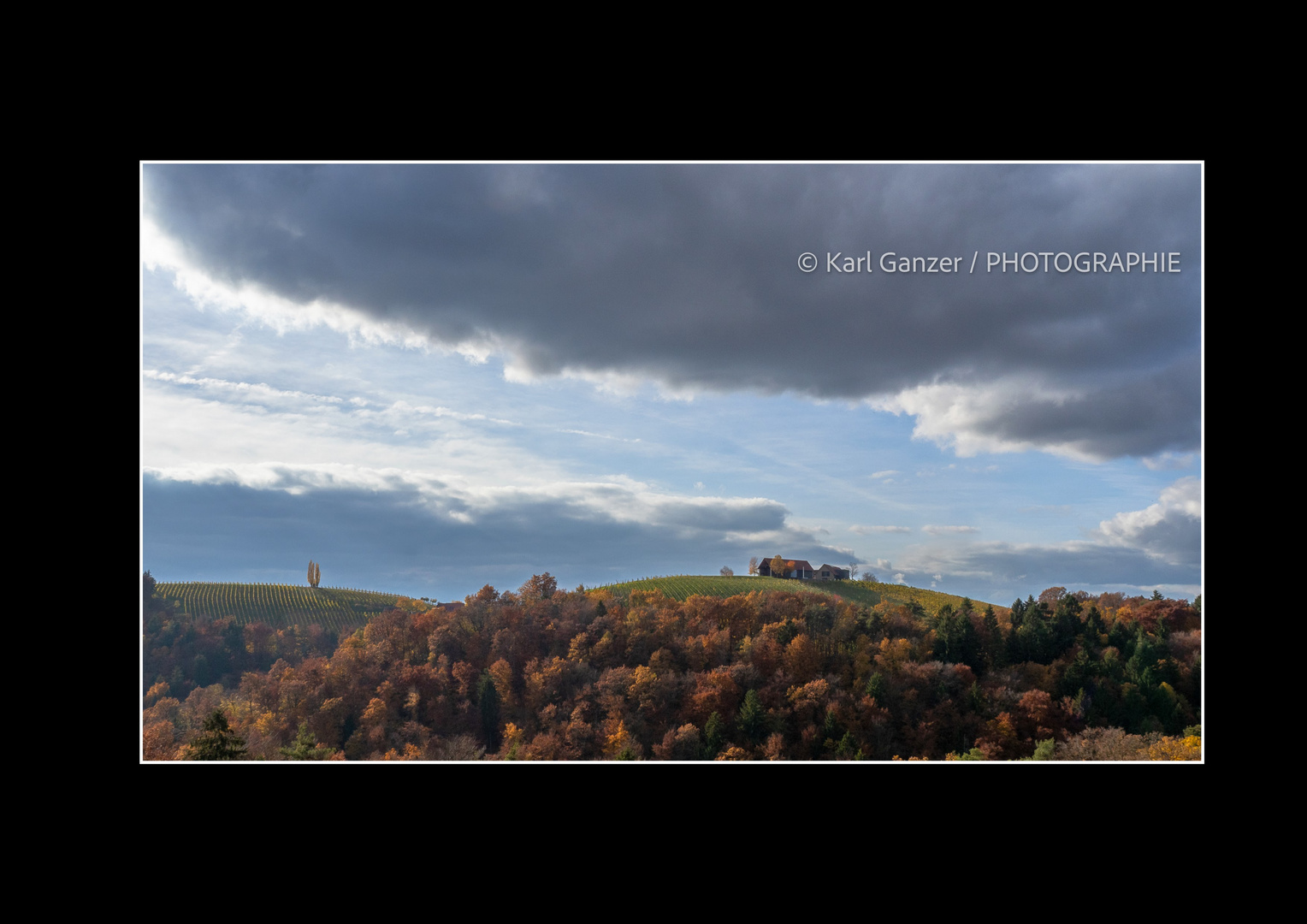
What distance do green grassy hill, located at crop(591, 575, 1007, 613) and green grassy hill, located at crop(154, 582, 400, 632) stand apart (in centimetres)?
559

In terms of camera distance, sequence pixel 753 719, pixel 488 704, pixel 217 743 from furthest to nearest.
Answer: pixel 488 704 < pixel 753 719 < pixel 217 743

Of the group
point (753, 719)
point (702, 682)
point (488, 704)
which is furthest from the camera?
point (488, 704)

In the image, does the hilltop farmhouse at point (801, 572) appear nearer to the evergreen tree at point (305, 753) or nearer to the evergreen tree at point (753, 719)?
the evergreen tree at point (753, 719)

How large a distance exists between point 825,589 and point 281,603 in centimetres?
1455

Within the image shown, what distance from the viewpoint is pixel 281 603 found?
17.6 meters

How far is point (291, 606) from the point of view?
55.2 ft

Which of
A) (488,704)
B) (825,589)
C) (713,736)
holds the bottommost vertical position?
(713,736)

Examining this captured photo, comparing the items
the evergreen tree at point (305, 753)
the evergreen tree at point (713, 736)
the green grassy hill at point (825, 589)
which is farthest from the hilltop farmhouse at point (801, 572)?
the evergreen tree at point (305, 753)

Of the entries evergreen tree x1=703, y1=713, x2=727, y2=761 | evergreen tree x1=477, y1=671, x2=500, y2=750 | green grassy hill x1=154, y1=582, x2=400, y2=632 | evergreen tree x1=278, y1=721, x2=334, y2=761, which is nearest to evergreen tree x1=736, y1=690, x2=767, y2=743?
evergreen tree x1=703, y1=713, x2=727, y2=761

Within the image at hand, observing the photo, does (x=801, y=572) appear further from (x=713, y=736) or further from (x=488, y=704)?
(x=488, y=704)

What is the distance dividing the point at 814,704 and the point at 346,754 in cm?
997

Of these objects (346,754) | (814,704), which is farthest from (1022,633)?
(346,754)

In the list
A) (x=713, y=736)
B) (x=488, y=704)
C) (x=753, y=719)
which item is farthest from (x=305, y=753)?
(x=753, y=719)

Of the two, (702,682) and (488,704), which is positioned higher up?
(702,682)
